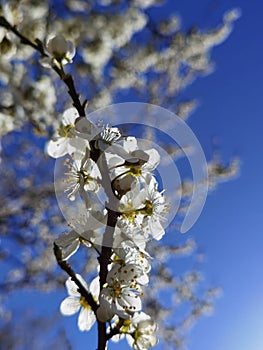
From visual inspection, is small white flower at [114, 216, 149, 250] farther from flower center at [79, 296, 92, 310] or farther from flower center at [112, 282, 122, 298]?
flower center at [79, 296, 92, 310]

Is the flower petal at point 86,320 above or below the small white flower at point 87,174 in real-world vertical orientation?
below

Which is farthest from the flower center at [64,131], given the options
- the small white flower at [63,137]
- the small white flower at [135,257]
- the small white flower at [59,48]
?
the small white flower at [135,257]

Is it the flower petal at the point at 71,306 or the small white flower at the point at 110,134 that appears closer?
the small white flower at the point at 110,134

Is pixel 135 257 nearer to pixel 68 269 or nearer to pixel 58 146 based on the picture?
pixel 68 269

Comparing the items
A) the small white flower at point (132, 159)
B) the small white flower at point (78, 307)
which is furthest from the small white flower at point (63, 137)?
the small white flower at point (78, 307)

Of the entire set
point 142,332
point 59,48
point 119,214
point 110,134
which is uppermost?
point 59,48

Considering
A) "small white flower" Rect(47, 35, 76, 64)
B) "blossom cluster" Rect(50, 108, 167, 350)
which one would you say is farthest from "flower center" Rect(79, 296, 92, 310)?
"small white flower" Rect(47, 35, 76, 64)

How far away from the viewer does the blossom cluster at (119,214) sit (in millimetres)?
579

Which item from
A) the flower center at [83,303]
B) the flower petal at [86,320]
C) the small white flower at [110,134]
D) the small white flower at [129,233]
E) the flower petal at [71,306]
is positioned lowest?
the small white flower at [129,233]

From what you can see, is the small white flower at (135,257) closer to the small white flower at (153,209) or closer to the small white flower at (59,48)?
the small white flower at (153,209)

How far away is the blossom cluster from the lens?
1.90 ft

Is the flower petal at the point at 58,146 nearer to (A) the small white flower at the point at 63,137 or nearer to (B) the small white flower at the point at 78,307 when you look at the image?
(A) the small white flower at the point at 63,137

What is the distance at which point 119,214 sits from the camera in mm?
585

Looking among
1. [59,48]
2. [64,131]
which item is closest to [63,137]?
[64,131]
